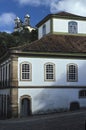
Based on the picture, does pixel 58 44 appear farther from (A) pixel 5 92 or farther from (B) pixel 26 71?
(A) pixel 5 92

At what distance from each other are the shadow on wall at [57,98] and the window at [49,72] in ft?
2.83

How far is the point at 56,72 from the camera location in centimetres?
4459

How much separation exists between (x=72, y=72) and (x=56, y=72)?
1790mm

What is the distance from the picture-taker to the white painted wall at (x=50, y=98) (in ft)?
142

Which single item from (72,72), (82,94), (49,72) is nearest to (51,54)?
(49,72)

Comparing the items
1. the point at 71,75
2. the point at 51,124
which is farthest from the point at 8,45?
the point at 51,124

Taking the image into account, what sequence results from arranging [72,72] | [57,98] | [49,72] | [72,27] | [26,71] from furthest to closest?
[72,27], [72,72], [49,72], [57,98], [26,71]

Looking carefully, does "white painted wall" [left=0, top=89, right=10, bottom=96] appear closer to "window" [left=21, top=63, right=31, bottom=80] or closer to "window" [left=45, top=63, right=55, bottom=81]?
"window" [left=21, top=63, right=31, bottom=80]

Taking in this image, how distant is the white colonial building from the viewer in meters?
43.0

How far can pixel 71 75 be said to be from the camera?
148 feet

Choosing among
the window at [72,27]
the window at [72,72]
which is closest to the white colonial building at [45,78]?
the window at [72,72]

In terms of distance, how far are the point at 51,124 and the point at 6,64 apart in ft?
55.0

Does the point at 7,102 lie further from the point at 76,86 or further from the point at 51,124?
the point at 51,124

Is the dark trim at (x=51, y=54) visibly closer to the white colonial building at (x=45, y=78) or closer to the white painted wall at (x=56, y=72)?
the white colonial building at (x=45, y=78)
